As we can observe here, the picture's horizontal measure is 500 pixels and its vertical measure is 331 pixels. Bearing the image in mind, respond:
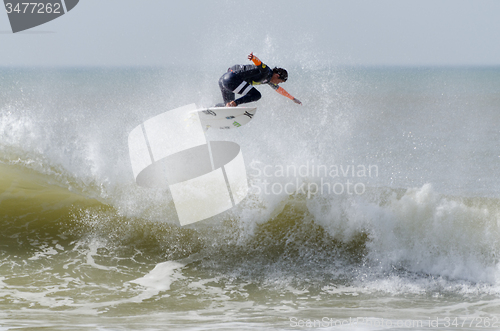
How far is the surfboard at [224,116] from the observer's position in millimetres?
8430

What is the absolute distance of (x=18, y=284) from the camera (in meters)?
6.31

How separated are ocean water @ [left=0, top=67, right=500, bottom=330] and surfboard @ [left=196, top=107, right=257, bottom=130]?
1.53m

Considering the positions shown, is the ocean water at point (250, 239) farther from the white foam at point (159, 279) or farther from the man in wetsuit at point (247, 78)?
the man in wetsuit at point (247, 78)

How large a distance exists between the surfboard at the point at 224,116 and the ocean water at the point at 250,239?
60.3 inches

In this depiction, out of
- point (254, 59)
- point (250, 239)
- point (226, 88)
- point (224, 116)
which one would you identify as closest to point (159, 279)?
point (250, 239)

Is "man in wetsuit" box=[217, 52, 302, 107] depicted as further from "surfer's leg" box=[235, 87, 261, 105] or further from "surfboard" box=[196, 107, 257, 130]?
"surfboard" box=[196, 107, 257, 130]

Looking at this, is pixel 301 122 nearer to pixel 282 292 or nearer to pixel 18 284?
pixel 282 292

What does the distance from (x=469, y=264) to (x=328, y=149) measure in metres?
6.47

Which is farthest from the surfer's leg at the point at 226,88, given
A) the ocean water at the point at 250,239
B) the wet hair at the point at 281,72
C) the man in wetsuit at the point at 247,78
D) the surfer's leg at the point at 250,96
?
the ocean water at the point at 250,239

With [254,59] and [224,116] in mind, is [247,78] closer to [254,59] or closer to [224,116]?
[254,59]

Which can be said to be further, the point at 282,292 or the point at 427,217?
the point at 427,217

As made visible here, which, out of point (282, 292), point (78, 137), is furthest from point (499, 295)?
point (78, 137)

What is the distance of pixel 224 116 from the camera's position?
8648mm

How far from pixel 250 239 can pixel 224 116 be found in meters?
2.55
